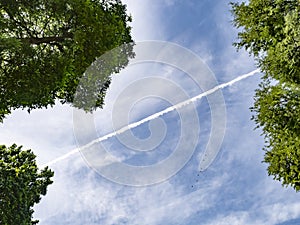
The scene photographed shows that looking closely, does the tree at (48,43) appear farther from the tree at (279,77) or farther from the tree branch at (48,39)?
the tree at (279,77)

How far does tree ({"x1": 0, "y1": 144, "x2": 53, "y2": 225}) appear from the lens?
23.4 metres

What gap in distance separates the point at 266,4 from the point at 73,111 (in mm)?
10746

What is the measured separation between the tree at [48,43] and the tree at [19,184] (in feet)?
26.7

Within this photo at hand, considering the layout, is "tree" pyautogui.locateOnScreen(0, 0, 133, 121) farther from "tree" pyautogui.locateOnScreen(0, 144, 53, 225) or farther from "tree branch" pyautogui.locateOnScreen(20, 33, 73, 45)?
"tree" pyautogui.locateOnScreen(0, 144, 53, 225)

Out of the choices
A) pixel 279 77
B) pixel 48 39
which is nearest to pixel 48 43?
pixel 48 39

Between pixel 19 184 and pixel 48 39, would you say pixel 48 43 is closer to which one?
pixel 48 39

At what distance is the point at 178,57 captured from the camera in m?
16.6

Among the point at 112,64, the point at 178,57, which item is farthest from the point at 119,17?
the point at 178,57

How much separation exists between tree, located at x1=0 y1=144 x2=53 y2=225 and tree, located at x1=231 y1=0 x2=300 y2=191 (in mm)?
15643

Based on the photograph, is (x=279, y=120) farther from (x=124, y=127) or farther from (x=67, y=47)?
(x=67, y=47)

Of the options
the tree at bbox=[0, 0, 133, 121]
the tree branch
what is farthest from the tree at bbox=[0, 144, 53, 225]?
the tree branch

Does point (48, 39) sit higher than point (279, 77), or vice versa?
point (48, 39)

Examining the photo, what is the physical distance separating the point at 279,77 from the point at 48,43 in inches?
412

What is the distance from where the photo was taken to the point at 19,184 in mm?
24594
